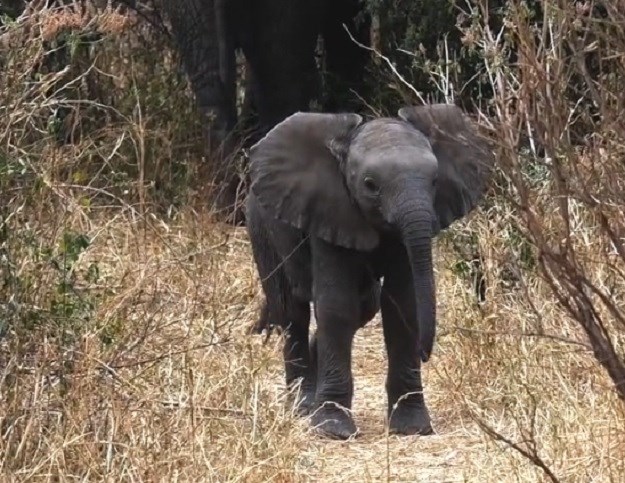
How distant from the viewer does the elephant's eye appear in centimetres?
590

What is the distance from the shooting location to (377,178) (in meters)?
5.88

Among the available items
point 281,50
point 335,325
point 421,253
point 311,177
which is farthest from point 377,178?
point 281,50

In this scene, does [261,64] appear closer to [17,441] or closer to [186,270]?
[186,270]

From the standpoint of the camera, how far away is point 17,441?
4.80 meters

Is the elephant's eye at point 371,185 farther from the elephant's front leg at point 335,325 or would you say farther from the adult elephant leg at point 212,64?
the adult elephant leg at point 212,64

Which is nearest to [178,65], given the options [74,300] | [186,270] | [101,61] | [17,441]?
[101,61]

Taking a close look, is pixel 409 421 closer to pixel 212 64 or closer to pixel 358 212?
pixel 358 212

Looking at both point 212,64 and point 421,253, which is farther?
point 212,64

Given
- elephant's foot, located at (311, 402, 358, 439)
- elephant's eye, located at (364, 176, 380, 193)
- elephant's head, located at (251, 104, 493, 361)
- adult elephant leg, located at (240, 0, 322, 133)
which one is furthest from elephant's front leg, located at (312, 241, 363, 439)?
adult elephant leg, located at (240, 0, 322, 133)

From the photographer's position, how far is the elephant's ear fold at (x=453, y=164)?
6.13 m

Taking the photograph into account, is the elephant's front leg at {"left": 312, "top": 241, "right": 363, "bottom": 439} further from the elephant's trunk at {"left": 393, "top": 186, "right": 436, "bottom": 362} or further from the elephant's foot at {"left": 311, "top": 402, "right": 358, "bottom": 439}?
the elephant's trunk at {"left": 393, "top": 186, "right": 436, "bottom": 362}

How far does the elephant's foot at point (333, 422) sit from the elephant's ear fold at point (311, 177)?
570 mm

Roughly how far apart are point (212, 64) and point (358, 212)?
5.01 m

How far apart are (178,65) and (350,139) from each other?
18.0 feet
